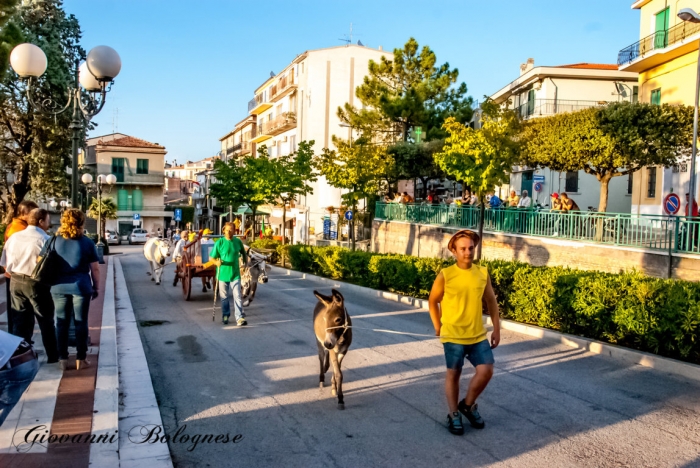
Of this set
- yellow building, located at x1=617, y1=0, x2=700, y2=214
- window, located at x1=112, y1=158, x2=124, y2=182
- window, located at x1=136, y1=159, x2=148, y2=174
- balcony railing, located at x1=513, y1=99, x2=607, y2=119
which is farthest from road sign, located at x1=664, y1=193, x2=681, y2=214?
window, located at x1=136, y1=159, x2=148, y2=174

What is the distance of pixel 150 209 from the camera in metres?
73.4

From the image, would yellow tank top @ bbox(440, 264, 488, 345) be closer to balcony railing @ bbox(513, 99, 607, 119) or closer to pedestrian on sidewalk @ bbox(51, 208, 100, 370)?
pedestrian on sidewalk @ bbox(51, 208, 100, 370)

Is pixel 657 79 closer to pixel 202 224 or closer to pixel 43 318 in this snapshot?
pixel 43 318

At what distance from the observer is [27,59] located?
1205cm

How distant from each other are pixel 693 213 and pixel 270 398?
14539 millimetres

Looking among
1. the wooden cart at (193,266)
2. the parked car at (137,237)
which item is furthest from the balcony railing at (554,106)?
the parked car at (137,237)

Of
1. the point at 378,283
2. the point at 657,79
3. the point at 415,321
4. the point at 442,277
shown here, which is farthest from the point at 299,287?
the point at 657,79

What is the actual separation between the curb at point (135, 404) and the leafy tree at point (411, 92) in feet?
96.9

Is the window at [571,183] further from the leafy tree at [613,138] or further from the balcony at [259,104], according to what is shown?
the balcony at [259,104]

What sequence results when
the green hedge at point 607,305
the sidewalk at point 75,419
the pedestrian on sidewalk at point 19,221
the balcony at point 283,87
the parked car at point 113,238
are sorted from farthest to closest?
the parked car at point 113,238, the balcony at point 283,87, the green hedge at point 607,305, the pedestrian on sidewalk at point 19,221, the sidewalk at point 75,419

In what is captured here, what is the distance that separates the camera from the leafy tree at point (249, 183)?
31.8m

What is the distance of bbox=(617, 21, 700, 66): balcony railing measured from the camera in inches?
1047

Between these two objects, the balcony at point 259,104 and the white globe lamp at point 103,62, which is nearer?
the white globe lamp at point 103,62

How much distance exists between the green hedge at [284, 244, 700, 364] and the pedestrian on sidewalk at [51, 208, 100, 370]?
727 centimetres
